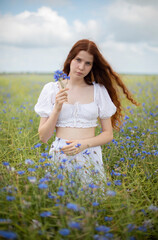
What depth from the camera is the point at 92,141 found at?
220 centimetres

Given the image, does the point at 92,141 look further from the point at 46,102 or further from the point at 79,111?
the point at 46,102

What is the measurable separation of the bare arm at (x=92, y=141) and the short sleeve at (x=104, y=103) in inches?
4.3

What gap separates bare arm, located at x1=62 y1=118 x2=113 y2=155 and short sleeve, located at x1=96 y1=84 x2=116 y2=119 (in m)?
0.11

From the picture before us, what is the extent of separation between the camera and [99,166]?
2.10m

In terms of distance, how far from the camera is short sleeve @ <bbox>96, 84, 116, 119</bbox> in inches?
92.1

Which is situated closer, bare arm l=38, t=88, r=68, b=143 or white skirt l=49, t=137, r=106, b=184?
white skirt l=49, t=137, r=106, b=184

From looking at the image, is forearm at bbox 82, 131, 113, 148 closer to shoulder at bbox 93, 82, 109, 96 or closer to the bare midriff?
the bare midriff

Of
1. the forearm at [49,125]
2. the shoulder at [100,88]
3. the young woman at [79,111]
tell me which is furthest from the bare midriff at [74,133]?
the shoulder at [100,88]

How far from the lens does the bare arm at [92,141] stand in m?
1.99

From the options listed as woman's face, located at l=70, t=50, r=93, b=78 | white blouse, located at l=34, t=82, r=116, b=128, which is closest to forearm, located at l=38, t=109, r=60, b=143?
white blouse, located at l=34, t=82, r=116, b=128

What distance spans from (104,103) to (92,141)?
476 mm

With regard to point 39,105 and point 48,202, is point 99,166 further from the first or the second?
point 39,105

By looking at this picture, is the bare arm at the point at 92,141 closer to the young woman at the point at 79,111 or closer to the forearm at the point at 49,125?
the young woman at the point at 79,111

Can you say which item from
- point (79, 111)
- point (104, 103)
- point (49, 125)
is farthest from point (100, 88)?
point (49, 125)
